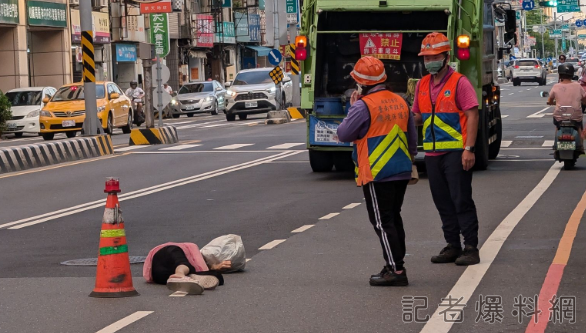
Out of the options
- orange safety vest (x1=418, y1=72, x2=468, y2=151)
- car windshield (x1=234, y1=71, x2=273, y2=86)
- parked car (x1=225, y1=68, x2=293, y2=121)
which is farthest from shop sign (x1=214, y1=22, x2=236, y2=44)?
orange safety vest (x1=418, y1=72, x2=468, y2=151)

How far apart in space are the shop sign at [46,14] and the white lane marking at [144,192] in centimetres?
2302

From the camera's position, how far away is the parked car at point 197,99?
167ft

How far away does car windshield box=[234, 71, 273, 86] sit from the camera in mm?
44312

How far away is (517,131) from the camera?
96.3 ft

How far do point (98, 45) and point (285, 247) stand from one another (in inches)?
1689

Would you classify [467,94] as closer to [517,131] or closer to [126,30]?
[517,131]

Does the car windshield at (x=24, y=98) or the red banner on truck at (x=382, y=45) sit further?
the car windshield at (x=24, y=98)

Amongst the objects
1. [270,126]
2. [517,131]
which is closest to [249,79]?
[270,126]

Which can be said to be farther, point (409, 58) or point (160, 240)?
point (409, 58)

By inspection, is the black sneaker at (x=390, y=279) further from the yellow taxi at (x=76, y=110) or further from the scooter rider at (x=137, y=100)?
the scooter rider at (x=137, y=100)

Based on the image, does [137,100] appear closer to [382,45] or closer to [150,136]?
[150,136]

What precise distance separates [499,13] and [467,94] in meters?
11.7

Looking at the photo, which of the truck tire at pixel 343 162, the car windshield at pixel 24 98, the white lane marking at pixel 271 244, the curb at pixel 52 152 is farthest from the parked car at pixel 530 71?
the white lane marking at pixel 271 244

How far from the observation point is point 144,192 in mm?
16906
